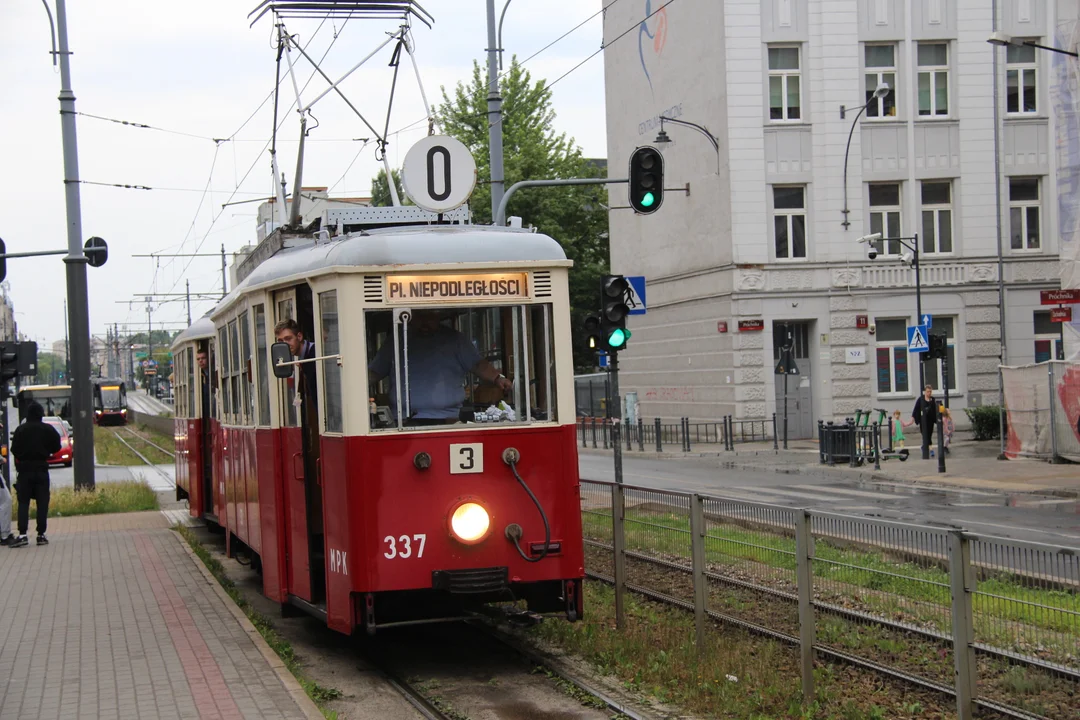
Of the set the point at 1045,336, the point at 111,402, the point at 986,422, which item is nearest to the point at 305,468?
the point at 986,422

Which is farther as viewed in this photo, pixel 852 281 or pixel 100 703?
pixel 852 281

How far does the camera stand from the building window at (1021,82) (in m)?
36.8

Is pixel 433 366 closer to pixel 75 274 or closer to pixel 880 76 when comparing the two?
pixel 75 274

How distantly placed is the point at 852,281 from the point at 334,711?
100 feet

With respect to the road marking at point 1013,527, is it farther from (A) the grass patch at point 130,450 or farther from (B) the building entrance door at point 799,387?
(A) the grass patch at point 130,450

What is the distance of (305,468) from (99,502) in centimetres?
1337

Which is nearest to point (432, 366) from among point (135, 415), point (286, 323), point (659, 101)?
point (286, 323)

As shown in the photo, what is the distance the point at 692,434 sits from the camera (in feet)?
127

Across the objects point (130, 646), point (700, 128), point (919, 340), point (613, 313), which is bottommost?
point (130, 646)

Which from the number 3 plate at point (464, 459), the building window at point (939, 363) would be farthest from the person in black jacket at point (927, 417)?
the number 3 plate at point (464, 459)

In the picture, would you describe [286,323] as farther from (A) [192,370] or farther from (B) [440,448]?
(A) [192,370]

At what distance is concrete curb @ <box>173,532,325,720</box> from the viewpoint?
7184 mm

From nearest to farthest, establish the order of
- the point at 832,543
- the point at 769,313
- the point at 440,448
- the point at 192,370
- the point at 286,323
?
the point at 832,543, the point at 440,448, the point at 286,323, the point at 192,370, the point at 769,313

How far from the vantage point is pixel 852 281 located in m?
36.2
